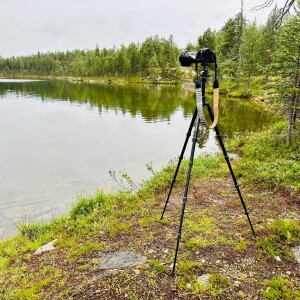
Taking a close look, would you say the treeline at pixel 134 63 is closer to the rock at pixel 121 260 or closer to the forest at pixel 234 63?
the forest at pixel 234 63

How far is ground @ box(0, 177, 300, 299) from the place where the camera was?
441 centimetres

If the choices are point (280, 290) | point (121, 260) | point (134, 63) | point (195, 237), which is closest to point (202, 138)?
point (195, 237)

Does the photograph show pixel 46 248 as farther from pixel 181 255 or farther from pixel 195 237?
pixel 195 237

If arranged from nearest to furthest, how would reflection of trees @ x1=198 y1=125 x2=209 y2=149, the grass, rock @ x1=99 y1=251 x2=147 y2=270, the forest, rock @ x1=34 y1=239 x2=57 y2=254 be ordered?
rock @ x1=99 y1=251 x2=147 y2=270 → rock @ x1=34 y1=239 x2=57 y2=254 → the grass → the forest → reflection of trees @ x1=198 y1=125 x2=209 y2=149

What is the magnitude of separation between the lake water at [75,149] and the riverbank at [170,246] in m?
2.68

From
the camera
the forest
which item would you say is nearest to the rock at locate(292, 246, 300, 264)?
the camera

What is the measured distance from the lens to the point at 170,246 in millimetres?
5691

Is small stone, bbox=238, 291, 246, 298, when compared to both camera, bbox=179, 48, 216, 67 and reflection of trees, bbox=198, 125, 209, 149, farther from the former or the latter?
reflection of trees, bbox=198, 125, 209, 149

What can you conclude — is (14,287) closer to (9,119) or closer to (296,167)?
Result: (296,167)

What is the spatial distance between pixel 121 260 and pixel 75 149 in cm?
1355

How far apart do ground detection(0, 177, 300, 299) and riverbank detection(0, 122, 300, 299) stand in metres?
0.02

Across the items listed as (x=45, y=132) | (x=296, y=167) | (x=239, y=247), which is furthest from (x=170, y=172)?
(x=45, y=132)

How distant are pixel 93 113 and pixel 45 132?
11.5 m

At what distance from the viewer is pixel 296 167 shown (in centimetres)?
898
